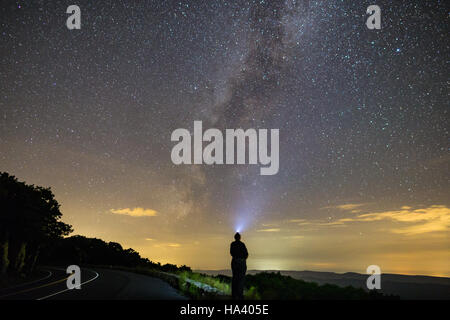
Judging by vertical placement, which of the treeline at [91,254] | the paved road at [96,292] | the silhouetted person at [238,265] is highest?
the silhouetted person at [238,265]

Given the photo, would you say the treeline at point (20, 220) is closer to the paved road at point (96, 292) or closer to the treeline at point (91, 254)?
the paved road at point (96, 292)

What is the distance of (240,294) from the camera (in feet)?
37.2

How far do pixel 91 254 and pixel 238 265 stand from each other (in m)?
61.0

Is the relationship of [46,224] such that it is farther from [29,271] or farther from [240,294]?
[240,294]

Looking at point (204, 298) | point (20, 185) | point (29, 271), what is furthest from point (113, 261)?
point (204, 298)

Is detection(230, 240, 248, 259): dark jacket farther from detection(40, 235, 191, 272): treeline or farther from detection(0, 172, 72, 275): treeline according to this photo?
detection(40, 235, 191, 272): treeline

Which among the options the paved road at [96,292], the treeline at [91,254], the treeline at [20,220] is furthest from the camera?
the treeline at [91,254]

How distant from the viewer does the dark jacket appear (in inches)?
450

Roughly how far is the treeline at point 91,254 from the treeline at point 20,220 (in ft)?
67.2

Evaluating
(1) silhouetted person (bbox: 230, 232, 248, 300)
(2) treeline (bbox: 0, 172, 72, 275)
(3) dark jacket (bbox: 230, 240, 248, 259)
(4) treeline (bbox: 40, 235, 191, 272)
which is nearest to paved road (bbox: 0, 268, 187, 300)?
(1) silhouetted person (bbox: 230, 232, 248, 300)

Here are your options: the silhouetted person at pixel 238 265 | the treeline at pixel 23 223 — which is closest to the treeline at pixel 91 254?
the treeline at pixel 23 223

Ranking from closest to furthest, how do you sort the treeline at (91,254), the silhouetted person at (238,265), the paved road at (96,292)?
the silhouetted person at (238,265)
the paved road at (96,292)
the treeline at (91,254)

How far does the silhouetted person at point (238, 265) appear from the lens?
11.3 metres
